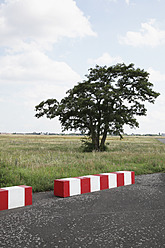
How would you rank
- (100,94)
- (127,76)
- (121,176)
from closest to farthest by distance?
(121,176)
(100,94)
(127,76)

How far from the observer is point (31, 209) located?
17.7 feet

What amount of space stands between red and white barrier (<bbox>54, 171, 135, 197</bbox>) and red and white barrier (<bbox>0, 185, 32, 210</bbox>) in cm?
A: 103

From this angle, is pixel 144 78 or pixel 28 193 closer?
pixel 28 193

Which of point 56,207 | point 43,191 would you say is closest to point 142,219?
point 56,207

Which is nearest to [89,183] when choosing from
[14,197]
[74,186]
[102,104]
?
[74,186]

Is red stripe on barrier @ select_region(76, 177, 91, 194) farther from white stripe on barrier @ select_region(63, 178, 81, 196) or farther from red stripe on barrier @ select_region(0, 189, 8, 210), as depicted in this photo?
red stripe on barrier @ select_region(0, 189, 8, 210)

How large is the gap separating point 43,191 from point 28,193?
5.37 ft

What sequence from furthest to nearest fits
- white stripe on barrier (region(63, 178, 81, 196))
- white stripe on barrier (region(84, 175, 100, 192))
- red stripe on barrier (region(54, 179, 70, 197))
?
white stripe on barrier (region(84, 175, 100, 192))
white stripe on barrier (region(63, 178, 81, 196))
red stripe on barrier (region(54, 179, 70, 197))

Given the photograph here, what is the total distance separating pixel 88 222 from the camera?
14.8 ft

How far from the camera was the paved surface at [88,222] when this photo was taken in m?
3.71

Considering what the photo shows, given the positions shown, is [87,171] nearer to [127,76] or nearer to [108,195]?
[108,195]

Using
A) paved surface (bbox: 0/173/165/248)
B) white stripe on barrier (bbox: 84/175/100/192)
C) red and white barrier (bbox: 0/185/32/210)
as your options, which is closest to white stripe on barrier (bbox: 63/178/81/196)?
paved surface (bbox: 0/173/165/248)

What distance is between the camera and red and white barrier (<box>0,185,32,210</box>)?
5.48 meters

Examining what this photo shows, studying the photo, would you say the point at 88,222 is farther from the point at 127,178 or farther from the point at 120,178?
the point at 127,178
